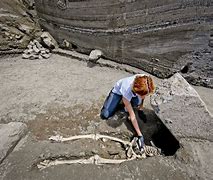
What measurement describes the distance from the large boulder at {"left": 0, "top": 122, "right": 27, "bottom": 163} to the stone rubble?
225 centimetres

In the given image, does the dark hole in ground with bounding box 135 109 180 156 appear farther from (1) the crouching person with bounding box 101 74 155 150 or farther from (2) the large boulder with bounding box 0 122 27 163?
(2) the large boulder with bounding box 0 122 27 163

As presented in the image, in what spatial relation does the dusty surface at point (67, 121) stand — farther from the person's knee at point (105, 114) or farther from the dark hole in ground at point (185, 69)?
the dark hole in ground at point (185, 69)

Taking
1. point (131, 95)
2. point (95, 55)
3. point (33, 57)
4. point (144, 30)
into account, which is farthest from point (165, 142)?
point (33, 57)

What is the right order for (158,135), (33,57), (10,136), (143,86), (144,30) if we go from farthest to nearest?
(33,57) → (144,30) → (158,135) → (10,136) → (143,86)

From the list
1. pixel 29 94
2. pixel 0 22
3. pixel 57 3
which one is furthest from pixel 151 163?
pixel 0 22

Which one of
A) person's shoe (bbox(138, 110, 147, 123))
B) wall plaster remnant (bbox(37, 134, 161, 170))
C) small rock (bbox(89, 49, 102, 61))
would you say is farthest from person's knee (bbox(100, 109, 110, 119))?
small rock (bbox(89, 49, 102, 61))

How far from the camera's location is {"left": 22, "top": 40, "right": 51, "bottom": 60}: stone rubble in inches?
201

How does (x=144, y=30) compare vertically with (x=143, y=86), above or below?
above

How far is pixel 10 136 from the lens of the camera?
298cm

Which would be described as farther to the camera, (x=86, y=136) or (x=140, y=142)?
(x=86, y=136)

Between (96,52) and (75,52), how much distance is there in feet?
2.08

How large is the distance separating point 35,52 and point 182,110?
3.51 metres

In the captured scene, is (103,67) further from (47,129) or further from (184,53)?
(47,129)

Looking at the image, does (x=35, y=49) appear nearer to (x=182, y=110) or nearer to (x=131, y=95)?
(x=131, y=95)
